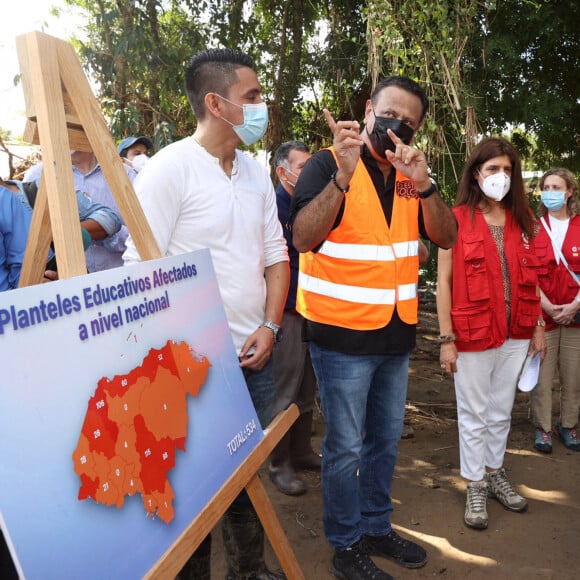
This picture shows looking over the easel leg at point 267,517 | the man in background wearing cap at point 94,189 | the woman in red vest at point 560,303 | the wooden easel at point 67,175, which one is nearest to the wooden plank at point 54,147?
the wooden easel at point 67,175

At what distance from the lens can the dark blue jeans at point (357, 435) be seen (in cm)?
254

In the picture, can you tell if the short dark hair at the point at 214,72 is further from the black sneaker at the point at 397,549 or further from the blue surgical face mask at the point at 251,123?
the black sneaker at the point at 397,549

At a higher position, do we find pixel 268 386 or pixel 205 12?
pixel 205 12

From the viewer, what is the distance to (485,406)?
3256 millimetres

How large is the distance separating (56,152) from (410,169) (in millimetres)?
1393

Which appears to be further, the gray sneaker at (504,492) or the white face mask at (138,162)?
the white face mask at (138,162)

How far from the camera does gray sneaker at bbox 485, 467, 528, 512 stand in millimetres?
3359

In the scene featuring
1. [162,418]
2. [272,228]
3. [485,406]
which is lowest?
[485,406]

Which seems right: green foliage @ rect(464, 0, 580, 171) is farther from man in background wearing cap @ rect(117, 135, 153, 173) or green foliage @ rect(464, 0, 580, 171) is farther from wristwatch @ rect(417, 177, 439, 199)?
wristwatch @ rect(417, 177, 439, 199)

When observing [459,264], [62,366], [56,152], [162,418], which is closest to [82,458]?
[62,366]

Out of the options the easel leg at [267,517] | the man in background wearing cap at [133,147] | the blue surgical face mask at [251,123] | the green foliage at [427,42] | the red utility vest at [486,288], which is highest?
the green foliage at [427,42]

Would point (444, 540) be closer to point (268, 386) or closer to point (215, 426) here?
point (268, 386)

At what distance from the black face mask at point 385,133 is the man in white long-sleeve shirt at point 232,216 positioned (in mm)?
482

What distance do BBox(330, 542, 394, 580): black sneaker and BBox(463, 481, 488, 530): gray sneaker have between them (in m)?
0.76
